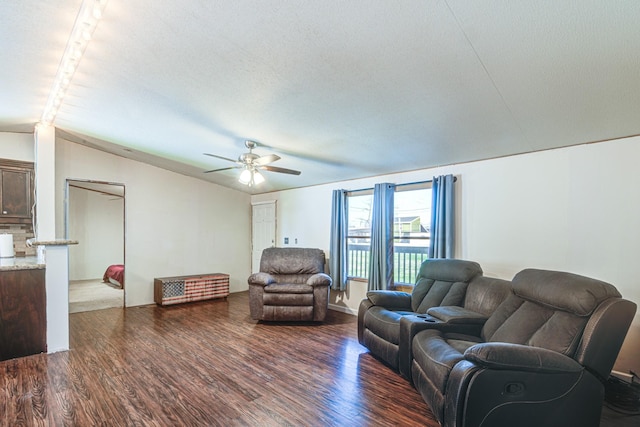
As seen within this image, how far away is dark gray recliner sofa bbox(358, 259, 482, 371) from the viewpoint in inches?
119

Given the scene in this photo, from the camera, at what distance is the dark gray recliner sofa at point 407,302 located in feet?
9.92

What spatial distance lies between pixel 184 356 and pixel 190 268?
3212mm

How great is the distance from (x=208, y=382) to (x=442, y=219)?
10.3 feet

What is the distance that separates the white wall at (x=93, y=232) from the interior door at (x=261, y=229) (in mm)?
3203

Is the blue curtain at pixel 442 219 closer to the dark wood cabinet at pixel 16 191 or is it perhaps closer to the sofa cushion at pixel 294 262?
the sofa cushion at pixel 294 262

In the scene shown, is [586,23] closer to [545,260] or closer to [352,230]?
[545,260]

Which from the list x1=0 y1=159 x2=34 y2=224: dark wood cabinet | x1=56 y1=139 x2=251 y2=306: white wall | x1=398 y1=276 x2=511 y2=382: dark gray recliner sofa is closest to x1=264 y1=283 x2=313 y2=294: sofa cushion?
x1=398 y1=276 x2=511 y2=382: dark gray recliner sofa

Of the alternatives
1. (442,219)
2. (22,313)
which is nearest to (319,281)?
(442,219)

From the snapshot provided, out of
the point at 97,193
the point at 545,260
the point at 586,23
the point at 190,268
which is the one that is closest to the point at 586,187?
the point at 545,260

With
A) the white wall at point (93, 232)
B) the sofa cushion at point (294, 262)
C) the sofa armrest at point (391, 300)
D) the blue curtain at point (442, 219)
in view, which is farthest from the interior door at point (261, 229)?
the blue curtain at point (442, 219)

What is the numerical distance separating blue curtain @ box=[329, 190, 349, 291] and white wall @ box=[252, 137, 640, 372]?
4.72 feet

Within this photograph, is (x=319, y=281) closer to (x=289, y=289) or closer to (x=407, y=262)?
(x=289, y=289)

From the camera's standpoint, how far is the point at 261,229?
6.98 m

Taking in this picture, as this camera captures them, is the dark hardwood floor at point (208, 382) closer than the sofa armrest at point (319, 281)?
Yes
